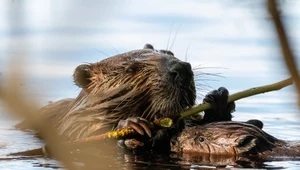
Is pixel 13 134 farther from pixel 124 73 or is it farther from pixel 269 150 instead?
pixel 269 150

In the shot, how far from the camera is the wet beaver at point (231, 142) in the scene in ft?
18.6

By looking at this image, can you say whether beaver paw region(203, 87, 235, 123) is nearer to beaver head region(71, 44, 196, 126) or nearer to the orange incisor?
beaver head region(71, 44, 196, 126)

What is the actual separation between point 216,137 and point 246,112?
3534 millimetres

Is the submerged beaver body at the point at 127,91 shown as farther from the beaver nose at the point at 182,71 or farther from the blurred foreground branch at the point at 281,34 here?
the blurred foreground branch at the point at 281,34

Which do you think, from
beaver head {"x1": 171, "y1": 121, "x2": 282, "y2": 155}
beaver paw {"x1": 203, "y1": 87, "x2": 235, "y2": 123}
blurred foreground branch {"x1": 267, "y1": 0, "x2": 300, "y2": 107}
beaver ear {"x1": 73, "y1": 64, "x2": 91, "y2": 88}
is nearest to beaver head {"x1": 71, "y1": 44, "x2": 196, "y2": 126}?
beaver ear {"x1": 73, "y1": 64, "x2": 91, "y2": 88}

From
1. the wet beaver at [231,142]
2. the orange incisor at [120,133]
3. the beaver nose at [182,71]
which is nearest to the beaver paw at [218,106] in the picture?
the wet beaver at [231,142]

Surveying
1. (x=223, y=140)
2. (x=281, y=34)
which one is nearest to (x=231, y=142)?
(x=223, y=140)

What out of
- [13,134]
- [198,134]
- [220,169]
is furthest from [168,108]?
[13,134]

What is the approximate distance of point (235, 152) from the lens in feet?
18.8

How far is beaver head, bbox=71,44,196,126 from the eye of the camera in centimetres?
571

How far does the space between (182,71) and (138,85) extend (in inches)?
25.5

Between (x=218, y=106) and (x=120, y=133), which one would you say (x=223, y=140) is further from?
(x=120, y=133)

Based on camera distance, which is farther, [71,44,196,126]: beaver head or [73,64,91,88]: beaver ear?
[73,64,91,88]: beaver ear

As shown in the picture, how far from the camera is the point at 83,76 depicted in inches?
256
